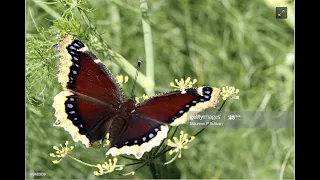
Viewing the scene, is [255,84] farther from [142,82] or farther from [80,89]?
[80,89]

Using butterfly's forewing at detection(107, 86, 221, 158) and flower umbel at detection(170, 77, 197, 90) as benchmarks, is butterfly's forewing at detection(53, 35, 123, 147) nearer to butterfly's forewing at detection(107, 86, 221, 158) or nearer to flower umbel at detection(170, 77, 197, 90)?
butterfly's forewing at detection(107, 86, 221, 158)

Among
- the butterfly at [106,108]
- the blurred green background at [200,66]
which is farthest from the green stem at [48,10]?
the butterfly at [106,108]

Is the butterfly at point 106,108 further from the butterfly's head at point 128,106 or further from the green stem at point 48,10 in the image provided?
the green stem at point 48,10

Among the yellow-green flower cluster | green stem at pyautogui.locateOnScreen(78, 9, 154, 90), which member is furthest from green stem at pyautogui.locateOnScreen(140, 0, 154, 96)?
the yellow-green flower cluster

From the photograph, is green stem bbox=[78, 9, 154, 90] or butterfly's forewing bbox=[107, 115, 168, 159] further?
green stem bbox=[78, 9, 154, 90]

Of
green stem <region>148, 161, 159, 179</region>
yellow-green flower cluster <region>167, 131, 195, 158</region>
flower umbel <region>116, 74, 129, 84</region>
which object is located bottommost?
green stem <region>148, 161, 159, 179</region>

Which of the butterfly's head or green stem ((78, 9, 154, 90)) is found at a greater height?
green stem ((78, 9, 154, 90))
